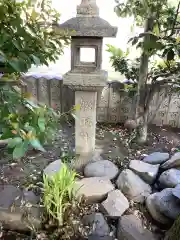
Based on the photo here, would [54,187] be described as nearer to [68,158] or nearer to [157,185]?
[68,158]

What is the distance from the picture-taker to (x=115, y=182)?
7.36ft

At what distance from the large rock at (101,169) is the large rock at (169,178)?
0.45 meters

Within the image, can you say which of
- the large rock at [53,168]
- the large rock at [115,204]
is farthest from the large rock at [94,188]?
the large rock at [53,168]

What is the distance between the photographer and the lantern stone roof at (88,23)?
1803 millimetres

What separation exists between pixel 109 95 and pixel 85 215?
1.87 m

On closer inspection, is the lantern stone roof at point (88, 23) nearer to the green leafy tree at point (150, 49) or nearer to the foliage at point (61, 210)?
the green leafy tree at point (150, 49)

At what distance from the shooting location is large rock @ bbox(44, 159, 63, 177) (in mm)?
2230

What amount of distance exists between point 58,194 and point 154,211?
81cm

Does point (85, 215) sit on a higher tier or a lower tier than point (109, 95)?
lower

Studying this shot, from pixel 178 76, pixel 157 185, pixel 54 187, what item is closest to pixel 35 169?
pixel 54 187

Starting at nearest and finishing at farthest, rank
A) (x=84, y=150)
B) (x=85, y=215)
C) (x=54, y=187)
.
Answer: (x=54, y=187) < (x=85, y=215) < (x=84, y=150)

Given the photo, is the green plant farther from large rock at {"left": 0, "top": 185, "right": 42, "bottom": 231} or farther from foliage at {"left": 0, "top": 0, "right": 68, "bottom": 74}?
foliage at {"left": 0, "top": 0, "right": 68, "bottom": 74}

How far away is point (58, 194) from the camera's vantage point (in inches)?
68.3

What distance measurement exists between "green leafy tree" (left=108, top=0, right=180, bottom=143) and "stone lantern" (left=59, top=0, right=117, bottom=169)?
1.45 feet
